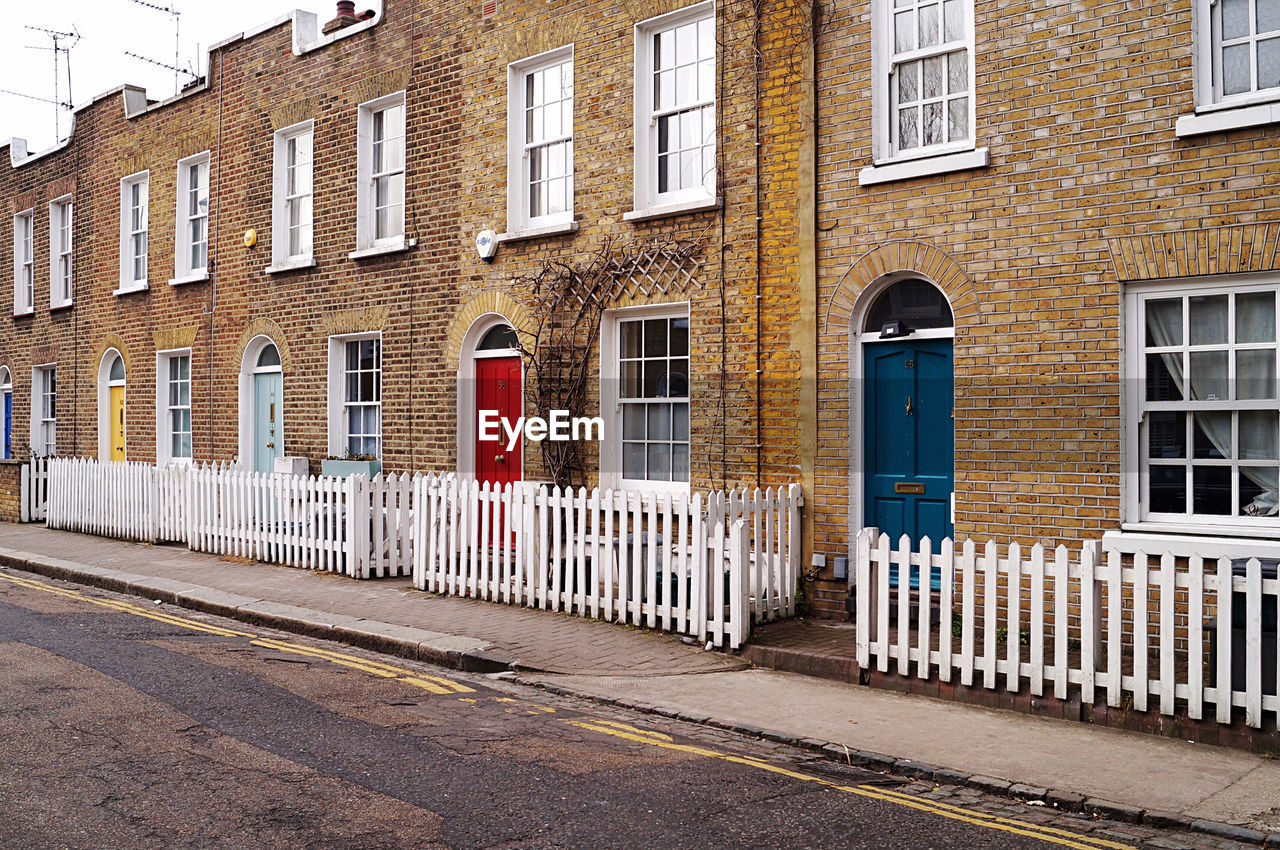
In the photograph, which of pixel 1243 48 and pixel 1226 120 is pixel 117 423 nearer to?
pixel 1226 120

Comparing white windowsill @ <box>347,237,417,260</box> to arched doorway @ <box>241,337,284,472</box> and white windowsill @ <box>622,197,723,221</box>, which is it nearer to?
arched doorway @ <box>241,337,284,472</box>

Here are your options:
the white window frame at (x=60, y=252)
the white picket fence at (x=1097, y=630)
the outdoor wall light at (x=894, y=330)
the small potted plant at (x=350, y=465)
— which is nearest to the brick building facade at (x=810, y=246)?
the outdoor wall light at (x=894, y=330)

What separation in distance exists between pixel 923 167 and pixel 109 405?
16.2 metres

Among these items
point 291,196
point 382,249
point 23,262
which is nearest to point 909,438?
point 382,249

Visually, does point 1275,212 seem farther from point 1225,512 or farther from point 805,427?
point 805,427

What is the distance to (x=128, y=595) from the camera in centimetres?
1241

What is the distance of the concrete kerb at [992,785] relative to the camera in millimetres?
5277

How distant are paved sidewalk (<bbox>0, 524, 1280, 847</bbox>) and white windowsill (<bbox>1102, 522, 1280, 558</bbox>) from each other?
1.77 meters

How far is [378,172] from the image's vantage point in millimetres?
15219

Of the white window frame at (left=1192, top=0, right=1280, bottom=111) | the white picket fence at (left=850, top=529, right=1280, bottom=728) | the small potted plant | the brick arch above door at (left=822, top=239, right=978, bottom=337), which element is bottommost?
the white picket fence at (left=850, top=529, right=1280, bottom=728)

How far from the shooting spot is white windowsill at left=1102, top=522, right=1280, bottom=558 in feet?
25.7

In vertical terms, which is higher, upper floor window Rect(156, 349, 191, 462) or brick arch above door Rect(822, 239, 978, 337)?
brick arch above door Rect(822, 239, 978, 337)

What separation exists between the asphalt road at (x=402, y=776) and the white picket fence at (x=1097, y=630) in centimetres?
168

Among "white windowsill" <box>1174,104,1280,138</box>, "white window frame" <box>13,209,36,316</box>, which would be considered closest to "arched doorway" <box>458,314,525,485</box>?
"white windowsill" <box>1174,104,1280,138</box>
